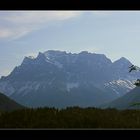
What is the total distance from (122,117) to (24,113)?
792mm

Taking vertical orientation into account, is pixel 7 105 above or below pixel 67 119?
above

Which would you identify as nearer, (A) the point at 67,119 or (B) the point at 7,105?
(A) the point at 67,119
